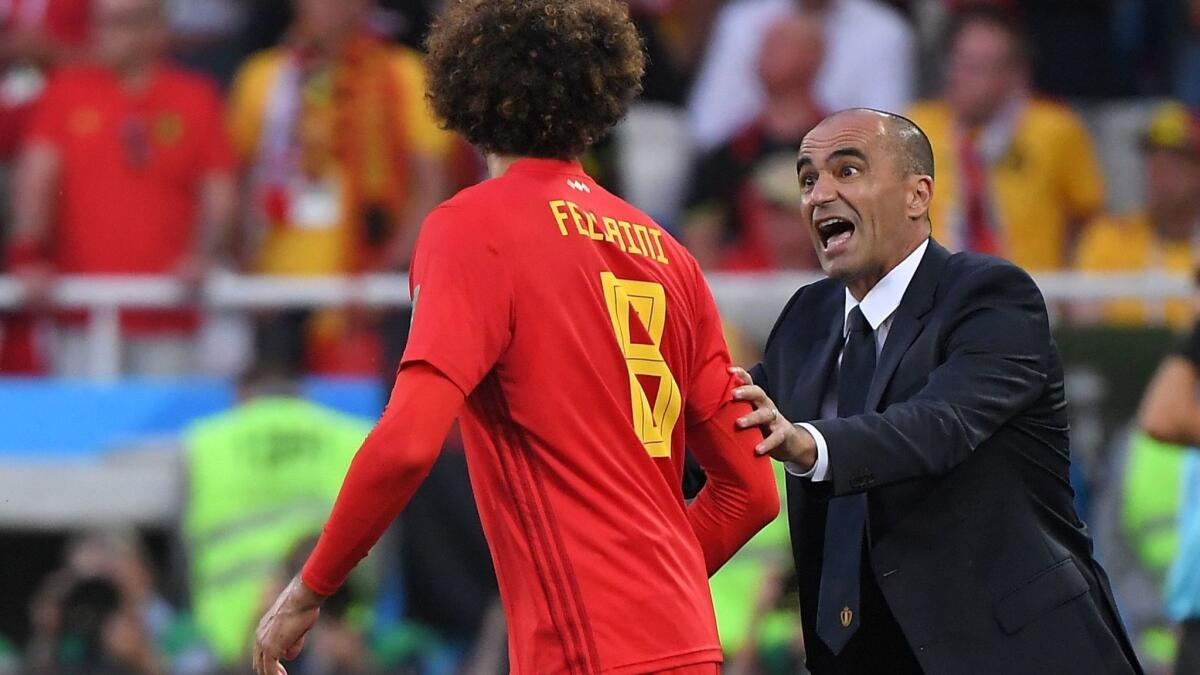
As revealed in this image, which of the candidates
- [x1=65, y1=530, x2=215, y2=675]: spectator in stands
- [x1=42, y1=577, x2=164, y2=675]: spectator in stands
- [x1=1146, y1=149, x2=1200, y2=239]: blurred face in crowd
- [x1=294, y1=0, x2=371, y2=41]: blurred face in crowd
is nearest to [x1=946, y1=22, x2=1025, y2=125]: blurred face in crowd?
[x1=1146, y1=149, x2=1200, y2=239]: blurred face in crowd

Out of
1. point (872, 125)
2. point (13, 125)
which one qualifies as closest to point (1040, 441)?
point (872, 125)

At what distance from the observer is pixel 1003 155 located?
9.29m

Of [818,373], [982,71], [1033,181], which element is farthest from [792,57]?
[818,373]

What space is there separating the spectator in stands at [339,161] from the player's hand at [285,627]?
5463mm

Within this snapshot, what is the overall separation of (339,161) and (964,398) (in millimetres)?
5628

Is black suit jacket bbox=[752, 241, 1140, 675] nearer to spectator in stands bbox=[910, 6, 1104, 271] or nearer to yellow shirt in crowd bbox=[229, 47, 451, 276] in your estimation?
spectator in stands bbox=[910, 6, 1104, 271]

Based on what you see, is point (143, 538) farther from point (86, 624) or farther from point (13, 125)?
point (13, 125)

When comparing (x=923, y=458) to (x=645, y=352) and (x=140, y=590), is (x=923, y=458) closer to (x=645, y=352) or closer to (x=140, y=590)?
(x=645, y=352)

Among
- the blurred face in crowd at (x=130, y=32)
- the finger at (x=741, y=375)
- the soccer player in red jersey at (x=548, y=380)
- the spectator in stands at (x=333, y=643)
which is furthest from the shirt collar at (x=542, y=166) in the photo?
the blurred face in crowd at (x=130, y=32)

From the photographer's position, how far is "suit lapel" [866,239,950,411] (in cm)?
411

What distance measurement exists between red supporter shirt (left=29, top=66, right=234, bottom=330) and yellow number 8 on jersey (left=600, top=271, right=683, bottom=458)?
5.68 metres

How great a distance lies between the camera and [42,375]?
8.89m

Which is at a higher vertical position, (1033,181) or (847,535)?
(847,535)

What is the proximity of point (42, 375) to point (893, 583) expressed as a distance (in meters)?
5.73
